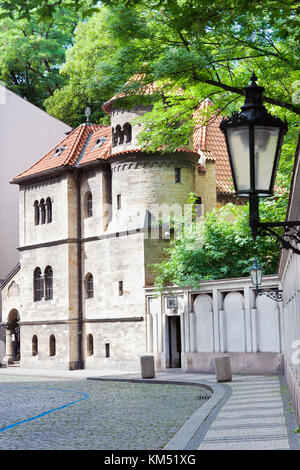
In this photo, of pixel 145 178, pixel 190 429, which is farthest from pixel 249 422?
pixel 145 178

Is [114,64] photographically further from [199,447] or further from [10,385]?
[10,385]

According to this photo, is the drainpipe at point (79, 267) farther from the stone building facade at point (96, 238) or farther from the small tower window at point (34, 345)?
the small tower window at point (34, 345)

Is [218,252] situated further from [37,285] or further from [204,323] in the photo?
[37,285]

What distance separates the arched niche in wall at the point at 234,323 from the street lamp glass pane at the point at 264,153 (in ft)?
72.2

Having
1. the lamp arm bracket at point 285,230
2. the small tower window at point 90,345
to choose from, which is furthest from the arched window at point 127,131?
the lamp arm bracket at point 285,230

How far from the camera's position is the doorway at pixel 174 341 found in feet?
106

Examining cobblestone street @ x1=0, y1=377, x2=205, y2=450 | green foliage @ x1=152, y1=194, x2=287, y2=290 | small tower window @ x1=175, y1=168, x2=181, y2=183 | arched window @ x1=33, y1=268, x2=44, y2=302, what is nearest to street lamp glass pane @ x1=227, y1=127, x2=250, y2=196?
cobblestone street @ x1=0, y1=377, x2=205, y2=450

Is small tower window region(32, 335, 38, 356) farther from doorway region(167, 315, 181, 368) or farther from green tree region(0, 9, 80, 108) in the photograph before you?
green tree region(0, 9, 80, 108)

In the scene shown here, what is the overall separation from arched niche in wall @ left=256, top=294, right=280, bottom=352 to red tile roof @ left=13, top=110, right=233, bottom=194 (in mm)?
12063

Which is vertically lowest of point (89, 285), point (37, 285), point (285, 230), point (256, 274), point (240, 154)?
point (285, 230)

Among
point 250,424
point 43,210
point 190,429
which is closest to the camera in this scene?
point 190,429

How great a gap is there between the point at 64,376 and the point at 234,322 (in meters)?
8.06

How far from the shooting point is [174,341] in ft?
108

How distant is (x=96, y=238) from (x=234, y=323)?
1123 centimetres
